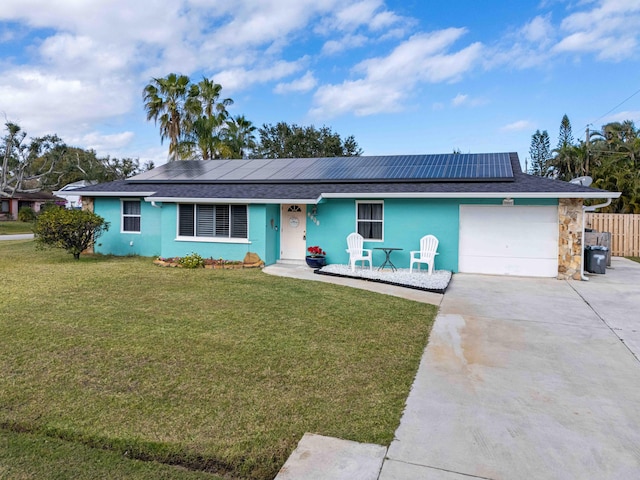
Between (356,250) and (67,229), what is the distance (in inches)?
340

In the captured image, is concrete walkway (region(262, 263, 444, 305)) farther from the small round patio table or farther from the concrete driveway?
the small round patio table

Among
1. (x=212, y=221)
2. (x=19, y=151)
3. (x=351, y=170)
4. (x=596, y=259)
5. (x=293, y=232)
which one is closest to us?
(x=596, y=259)

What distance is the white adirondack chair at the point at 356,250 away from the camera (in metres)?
11.0

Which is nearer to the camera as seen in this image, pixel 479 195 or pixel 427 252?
pixel 479 195

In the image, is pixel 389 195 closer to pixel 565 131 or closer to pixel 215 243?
pixel 215 243

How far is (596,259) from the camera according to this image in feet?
36.3

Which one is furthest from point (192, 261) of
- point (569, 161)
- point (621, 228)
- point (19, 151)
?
point (19, 151)

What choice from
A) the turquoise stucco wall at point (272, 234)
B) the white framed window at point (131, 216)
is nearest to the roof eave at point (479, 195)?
the turquoise stucco wall at point (272, 234)

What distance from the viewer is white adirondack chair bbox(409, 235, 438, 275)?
1055 cm

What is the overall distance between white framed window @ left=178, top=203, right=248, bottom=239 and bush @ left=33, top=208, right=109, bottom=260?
2808 mm

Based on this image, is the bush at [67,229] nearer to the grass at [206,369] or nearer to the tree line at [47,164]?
the grass at [206,369]

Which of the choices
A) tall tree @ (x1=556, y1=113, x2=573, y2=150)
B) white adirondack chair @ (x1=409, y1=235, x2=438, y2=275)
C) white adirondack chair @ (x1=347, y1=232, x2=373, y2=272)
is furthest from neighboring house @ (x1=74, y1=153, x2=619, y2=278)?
tall tree @ (x1=556, y1=113, x2=573, y2=150)

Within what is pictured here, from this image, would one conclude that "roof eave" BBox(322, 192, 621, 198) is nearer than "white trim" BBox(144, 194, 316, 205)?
Yes

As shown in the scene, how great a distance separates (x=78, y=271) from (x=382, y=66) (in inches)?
550
